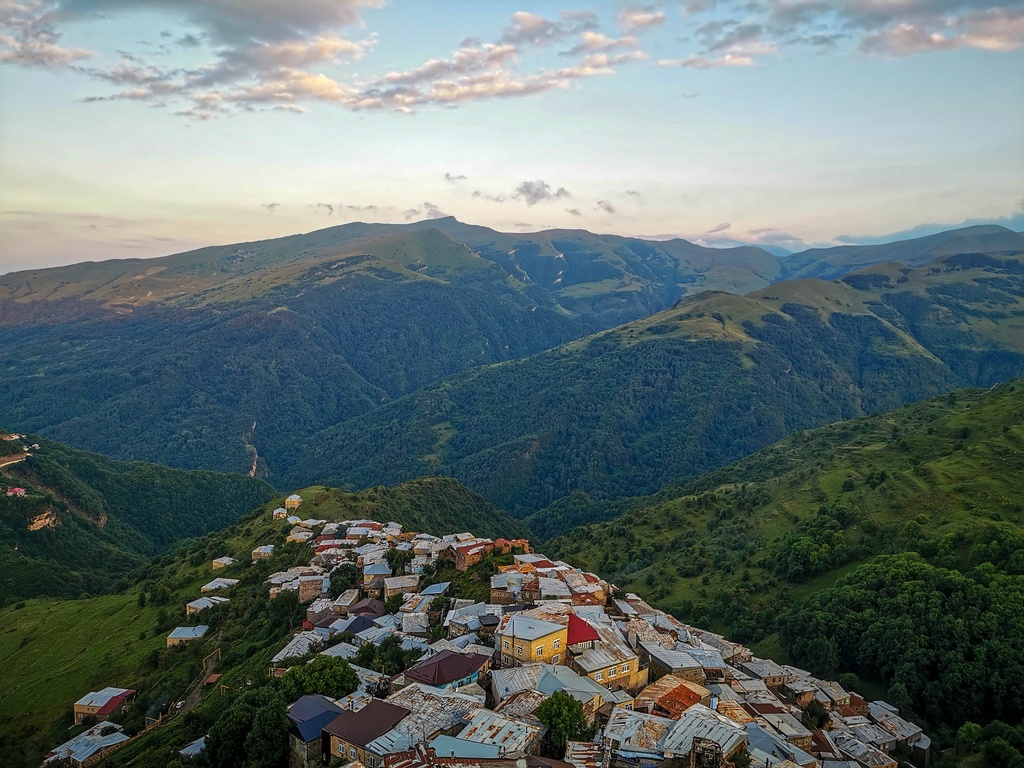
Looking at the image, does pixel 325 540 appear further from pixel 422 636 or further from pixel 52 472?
Result: pixel 52 472

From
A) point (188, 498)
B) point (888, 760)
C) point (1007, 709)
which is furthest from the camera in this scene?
point (188, 498)

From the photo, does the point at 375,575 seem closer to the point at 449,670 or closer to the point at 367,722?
the point at 449,670

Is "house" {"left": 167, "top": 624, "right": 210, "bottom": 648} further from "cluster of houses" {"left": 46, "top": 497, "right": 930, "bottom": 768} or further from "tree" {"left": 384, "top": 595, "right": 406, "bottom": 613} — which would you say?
"tree" {"left": 384, "top": 595, "right": 406, "bottom": 613}

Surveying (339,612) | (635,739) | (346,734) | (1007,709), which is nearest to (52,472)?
(339,612)

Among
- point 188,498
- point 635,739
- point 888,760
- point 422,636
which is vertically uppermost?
point 635,739

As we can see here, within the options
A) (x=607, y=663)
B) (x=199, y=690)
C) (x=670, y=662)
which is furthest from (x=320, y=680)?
(x=199, y=690)

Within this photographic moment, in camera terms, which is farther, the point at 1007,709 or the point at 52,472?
the point at 52,472

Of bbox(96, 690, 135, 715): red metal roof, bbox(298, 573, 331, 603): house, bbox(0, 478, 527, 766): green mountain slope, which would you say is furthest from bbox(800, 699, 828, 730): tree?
bbox(96, 690, 135, 715): red metal roof
